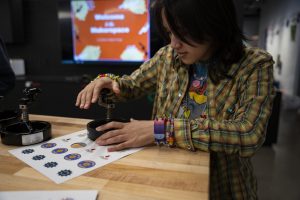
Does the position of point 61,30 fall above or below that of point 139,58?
above

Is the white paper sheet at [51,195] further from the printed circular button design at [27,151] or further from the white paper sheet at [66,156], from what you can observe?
the printed circular button design at [27,151]

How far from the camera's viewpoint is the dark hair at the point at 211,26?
32.1 inches

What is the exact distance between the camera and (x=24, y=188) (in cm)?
59

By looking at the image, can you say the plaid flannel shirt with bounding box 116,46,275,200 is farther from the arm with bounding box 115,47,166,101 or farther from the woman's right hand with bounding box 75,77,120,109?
the woman's right hand with bounding box 75,77,120,109

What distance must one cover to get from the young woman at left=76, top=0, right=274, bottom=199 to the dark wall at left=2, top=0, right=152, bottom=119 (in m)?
2.05

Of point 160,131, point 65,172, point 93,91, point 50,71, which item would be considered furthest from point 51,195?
point 50,71

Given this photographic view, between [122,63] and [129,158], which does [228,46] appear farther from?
[122,63]

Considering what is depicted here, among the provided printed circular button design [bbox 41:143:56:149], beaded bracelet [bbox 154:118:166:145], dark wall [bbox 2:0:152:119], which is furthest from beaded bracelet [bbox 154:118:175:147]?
dark wall [bbox 2:0:152:119]

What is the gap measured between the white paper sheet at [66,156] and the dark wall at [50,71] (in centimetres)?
223

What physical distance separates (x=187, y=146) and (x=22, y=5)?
11.2ft

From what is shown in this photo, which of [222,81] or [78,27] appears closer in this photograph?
[222,81]

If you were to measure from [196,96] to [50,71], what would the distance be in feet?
9.90

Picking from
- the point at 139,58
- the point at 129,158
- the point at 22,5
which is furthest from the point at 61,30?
the point at 129,158

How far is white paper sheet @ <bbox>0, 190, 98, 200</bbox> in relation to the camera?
0.55 m
